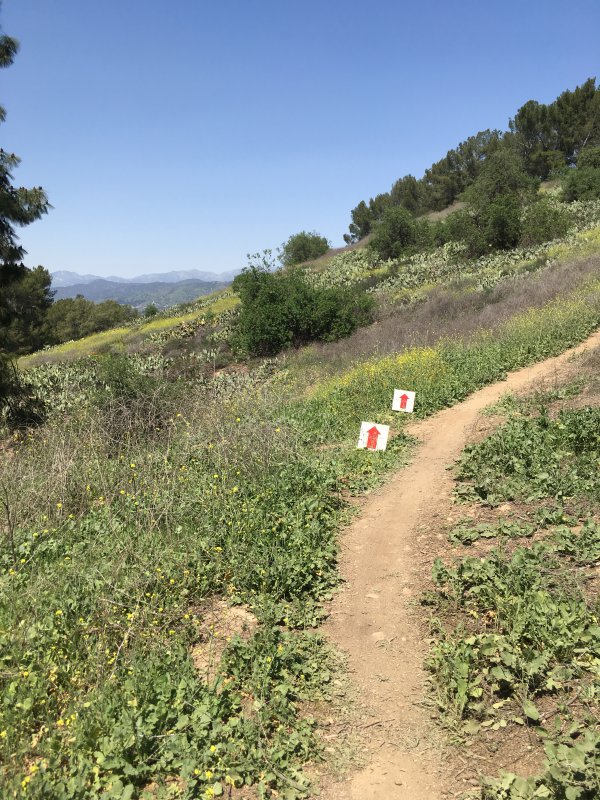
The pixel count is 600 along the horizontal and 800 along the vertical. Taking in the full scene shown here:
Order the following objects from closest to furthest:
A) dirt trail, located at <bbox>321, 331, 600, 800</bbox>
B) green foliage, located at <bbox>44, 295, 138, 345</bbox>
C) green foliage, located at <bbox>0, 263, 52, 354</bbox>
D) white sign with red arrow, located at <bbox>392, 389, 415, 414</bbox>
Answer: dirt trail, located at <bbox>321, 331, 600, 800</bbox>, white sign with red arrow, located at <bbox>392, 389, 415, 414</bbox>, green foliage, located at <bbox>0, 263, 52, 354</bbox>, green foliage, located at <bbox>44, 295, 138, 345</bbox>

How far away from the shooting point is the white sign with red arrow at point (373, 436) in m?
7.73

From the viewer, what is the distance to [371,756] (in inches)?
135

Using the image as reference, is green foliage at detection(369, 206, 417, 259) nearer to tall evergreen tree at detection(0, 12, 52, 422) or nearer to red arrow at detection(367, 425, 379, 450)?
tall evergreen tree at detection(0, 12, 52, 422)

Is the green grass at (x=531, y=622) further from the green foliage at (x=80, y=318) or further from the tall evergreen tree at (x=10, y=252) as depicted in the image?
the green foliage at (x=80, y=318)

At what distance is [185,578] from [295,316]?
1791cm

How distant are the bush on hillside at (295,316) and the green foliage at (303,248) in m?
36.0

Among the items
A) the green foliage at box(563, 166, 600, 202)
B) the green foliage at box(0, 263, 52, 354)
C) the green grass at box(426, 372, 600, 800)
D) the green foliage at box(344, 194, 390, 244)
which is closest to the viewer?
the green grass at box(426, 372, 600, 800)

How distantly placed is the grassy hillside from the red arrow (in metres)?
0.48

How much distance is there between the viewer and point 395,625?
4.66 meters

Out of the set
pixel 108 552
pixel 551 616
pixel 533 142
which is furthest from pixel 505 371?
pixel 533 142

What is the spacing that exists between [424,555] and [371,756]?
248cm

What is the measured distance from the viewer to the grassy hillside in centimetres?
330

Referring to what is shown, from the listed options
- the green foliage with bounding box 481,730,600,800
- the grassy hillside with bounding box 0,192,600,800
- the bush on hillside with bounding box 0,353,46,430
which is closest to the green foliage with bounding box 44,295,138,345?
the bush on hillside with bounding box 0,353,46,430

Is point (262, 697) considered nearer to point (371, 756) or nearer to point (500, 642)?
point (371, 756)
